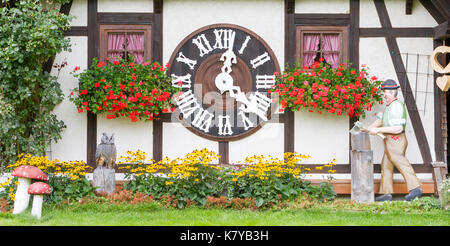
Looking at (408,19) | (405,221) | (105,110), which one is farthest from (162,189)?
(408,19)

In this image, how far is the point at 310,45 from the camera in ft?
28.8

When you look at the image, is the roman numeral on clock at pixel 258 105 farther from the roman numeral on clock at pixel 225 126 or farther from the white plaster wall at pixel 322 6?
the white plaster wall at pixel 322 6

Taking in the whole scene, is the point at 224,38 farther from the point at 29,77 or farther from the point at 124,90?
the point at 29,77

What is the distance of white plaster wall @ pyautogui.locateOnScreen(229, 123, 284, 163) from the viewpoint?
8.76 m

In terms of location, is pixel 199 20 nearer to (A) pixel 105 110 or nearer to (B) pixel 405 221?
(A) pixel 105 110

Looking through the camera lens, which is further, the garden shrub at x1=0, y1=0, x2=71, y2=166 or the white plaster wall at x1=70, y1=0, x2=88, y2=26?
the white plaster wall at x1=70, y1=0, x2=88, y2=26

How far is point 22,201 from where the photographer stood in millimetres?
7203

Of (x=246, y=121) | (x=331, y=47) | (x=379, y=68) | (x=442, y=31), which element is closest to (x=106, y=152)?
(x=246, y=121)

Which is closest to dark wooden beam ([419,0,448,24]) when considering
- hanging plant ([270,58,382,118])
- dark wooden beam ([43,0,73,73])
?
hanging plant ([270,58,382,118])

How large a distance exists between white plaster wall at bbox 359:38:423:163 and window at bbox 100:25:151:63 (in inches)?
147

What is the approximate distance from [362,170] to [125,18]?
4727mm

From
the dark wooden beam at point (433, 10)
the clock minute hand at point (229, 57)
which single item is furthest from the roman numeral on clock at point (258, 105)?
the dark wooden beam at point (433, 10)

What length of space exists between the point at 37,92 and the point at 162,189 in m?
2.64

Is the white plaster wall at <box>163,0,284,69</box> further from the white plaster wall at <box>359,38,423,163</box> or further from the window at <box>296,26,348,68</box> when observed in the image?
the white plaster wall at <box>359,38,423,163</box>
